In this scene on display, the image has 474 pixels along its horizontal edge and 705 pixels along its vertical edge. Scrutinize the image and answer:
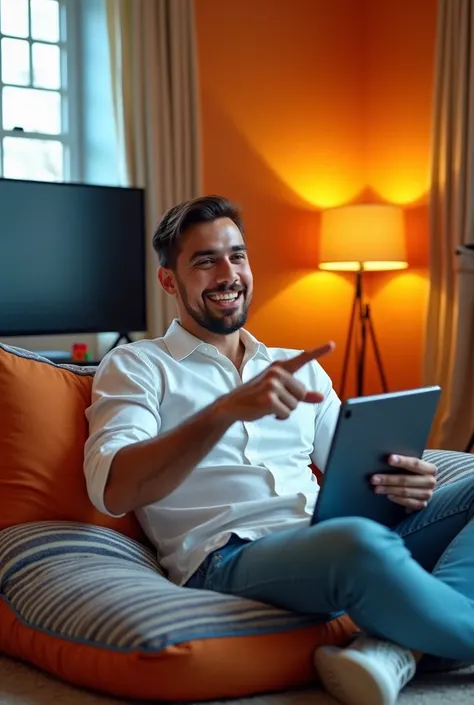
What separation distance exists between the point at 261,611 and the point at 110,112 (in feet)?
10.3

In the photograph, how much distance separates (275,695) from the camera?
1.67 meters

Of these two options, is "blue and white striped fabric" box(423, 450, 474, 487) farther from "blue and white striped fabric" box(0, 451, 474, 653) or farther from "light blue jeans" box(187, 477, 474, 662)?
"blue and white striped fabric" box(0, 451, 474, 653)

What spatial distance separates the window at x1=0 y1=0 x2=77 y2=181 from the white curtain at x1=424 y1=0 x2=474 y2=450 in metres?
1.74

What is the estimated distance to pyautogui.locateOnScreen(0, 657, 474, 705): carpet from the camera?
5.32 ft

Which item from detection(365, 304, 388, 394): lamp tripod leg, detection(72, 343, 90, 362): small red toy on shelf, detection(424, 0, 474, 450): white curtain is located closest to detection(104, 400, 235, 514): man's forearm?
detection(72, 343, 90, 362): small red toy on shelf

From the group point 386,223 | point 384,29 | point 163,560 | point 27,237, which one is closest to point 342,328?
point 386,223

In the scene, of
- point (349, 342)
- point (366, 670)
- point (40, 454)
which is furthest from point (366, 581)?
point (349, 342)

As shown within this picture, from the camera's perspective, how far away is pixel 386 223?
4.52 metres

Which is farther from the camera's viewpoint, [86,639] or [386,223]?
[386,223]

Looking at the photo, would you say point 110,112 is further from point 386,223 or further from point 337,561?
point 337,561

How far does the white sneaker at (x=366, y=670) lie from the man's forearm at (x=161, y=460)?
404mm

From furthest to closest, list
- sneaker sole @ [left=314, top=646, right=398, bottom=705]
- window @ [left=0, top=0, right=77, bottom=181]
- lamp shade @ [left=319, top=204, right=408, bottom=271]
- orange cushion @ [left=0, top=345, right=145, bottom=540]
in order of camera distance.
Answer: lamp shade @ [left=319, top=204, right=408, bottom=271] < window @ [left=0, top=0, right=77, bottom=181] < orange cushion @ [left=0, top=345, right=145, bottom=540] < sneaker sole @ [left=314, top=646, right=398, bottom=705]

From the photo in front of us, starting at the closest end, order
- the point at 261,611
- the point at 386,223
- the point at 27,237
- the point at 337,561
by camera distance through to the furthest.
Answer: the point at 337,561, the point at 261,611, the point at 27,237, the point at 386,223

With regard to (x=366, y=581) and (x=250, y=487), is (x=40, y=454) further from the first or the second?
(x=366, y=581)
